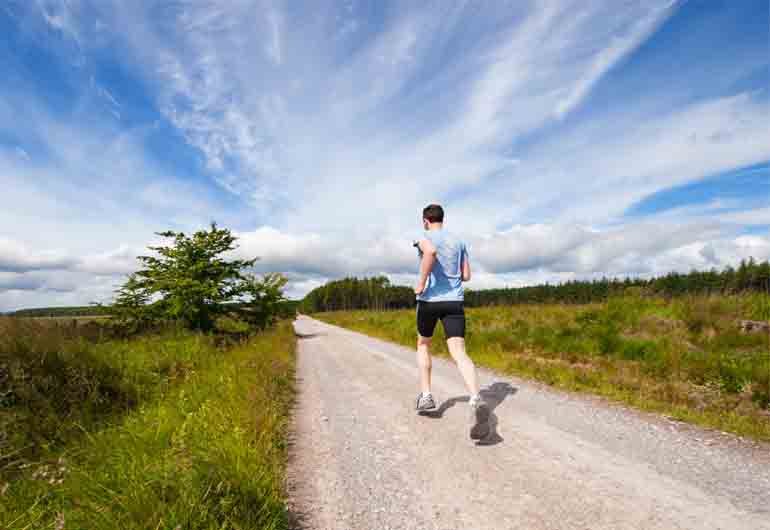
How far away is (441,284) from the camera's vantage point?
4223 mm

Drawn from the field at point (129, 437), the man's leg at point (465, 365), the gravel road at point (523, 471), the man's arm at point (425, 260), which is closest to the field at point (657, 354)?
the gravel road at point (523, 471)

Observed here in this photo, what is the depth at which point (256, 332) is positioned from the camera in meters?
12.8

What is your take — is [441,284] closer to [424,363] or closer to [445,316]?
[445,316]

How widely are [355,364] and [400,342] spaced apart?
568cm

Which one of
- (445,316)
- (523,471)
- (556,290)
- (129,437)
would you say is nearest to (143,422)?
(129,437)

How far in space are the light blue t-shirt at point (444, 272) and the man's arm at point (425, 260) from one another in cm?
7

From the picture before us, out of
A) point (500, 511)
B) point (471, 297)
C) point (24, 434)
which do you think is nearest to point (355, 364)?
point (24, 434)

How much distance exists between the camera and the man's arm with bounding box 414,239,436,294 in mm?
4047

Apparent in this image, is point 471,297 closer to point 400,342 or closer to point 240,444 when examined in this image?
point 400,342

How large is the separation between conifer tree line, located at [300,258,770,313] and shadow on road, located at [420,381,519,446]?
8.91 m

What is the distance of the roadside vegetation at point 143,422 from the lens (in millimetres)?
2135

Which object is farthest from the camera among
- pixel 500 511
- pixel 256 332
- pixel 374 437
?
pixel 256 332

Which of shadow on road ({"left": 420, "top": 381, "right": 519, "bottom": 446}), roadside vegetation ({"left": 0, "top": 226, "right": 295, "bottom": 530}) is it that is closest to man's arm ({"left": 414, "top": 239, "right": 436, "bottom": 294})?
shadow on road ({"left": 420, "top": 381, "right": 519, "bottom": 446})

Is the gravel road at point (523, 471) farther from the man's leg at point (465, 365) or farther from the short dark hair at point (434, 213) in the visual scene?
the short dark hair at point (434, 213)
